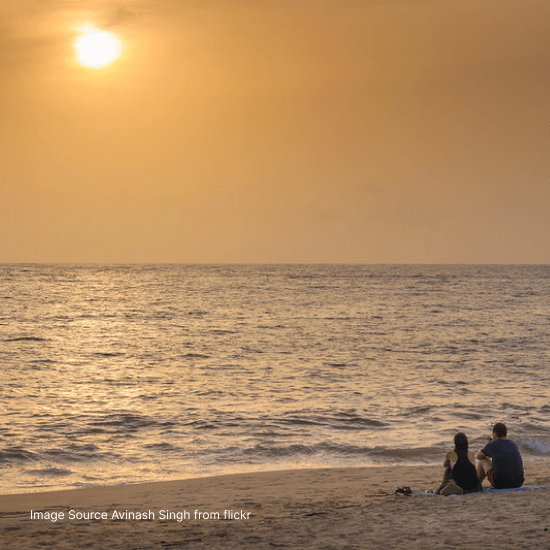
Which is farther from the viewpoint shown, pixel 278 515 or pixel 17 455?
pixel 17 455

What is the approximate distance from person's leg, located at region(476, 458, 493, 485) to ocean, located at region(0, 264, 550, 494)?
3.58m

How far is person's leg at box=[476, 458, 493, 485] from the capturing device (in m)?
11.3

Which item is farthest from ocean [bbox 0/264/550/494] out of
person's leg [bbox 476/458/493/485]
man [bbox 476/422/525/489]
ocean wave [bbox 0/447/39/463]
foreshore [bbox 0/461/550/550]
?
man [bbox 476/422/525/489]

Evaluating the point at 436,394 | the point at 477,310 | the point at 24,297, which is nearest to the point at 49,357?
the point at 436,394

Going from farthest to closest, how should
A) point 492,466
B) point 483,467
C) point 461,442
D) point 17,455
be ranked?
point 17,455, point 483,467, point 492,466, point 461,442

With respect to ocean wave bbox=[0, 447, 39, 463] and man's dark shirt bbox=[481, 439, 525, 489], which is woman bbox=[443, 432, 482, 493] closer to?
man's dark shirt bbox=[481, 439, 525, 489]

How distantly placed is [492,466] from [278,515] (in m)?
3.32

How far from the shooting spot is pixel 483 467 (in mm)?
11383

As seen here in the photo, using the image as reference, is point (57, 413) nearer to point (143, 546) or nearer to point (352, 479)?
point (352, 479)

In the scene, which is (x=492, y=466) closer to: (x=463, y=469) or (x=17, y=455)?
(x=463, y=469)

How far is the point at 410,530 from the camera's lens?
8711 millimetres

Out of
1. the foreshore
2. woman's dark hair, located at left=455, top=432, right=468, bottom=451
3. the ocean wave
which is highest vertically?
woman's dark hair, located at left=455, top=432, right=468, bottom=451

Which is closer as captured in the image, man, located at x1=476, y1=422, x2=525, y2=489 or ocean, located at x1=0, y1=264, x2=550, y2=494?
man, located at x1=476, y1=422, x2=525, y2=489

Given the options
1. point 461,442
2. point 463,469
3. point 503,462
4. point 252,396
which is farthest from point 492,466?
point 252,396
